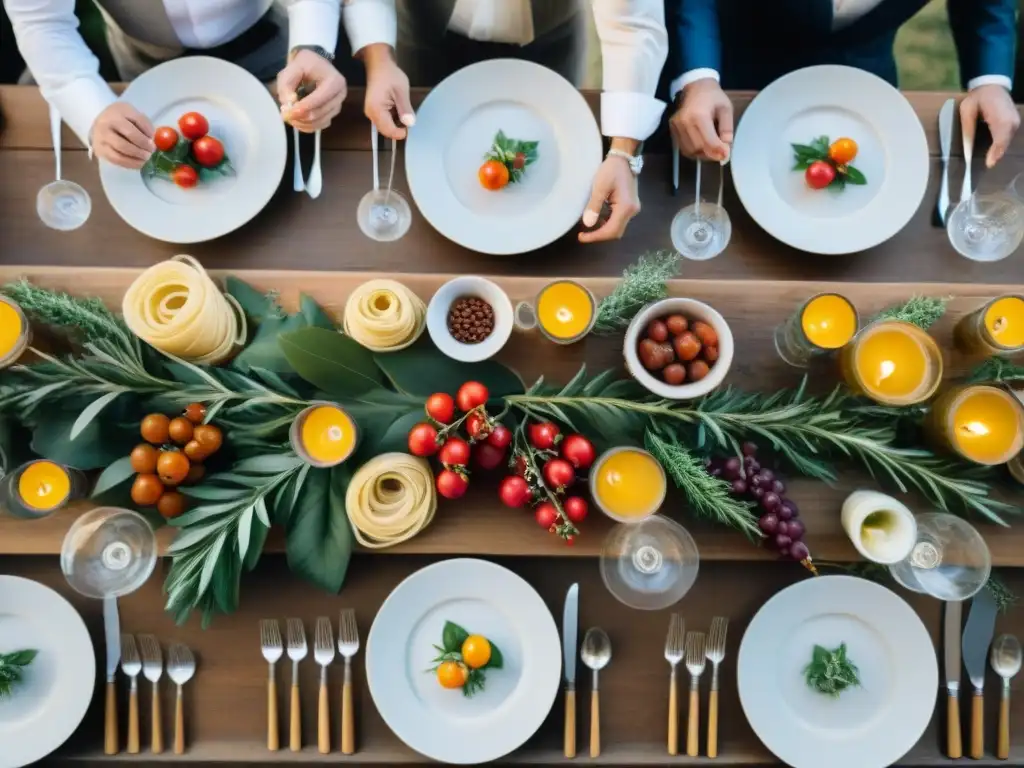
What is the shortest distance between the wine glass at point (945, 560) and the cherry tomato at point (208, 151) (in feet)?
3.70

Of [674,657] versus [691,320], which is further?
[674,657]

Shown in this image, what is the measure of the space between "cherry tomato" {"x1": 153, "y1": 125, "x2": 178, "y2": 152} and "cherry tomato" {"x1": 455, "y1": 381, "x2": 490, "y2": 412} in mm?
600

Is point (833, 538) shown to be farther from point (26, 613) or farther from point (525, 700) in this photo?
point (26, 613)

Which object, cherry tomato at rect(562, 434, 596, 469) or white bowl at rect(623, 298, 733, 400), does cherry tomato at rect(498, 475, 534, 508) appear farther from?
white bowl at rect(623, 298, 733, 400)

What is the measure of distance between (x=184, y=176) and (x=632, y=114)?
2.25 ft

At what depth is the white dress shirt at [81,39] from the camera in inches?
39.3

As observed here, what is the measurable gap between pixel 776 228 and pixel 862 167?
0.61ft

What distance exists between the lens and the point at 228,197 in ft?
3.36

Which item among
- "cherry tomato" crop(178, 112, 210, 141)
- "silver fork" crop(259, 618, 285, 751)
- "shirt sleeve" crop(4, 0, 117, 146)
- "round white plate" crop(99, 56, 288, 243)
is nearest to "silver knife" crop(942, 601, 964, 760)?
"silver fork" crop(259, 618, 285, 751)

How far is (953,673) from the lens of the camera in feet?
3.23

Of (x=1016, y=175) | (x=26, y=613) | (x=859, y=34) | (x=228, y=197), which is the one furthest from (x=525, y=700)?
(x=859, y=34)

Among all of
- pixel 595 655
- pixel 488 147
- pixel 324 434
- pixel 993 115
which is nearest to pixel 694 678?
pixel 595 655

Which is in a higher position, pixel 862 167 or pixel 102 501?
pixel 862 167

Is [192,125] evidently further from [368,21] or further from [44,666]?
[44,666]
